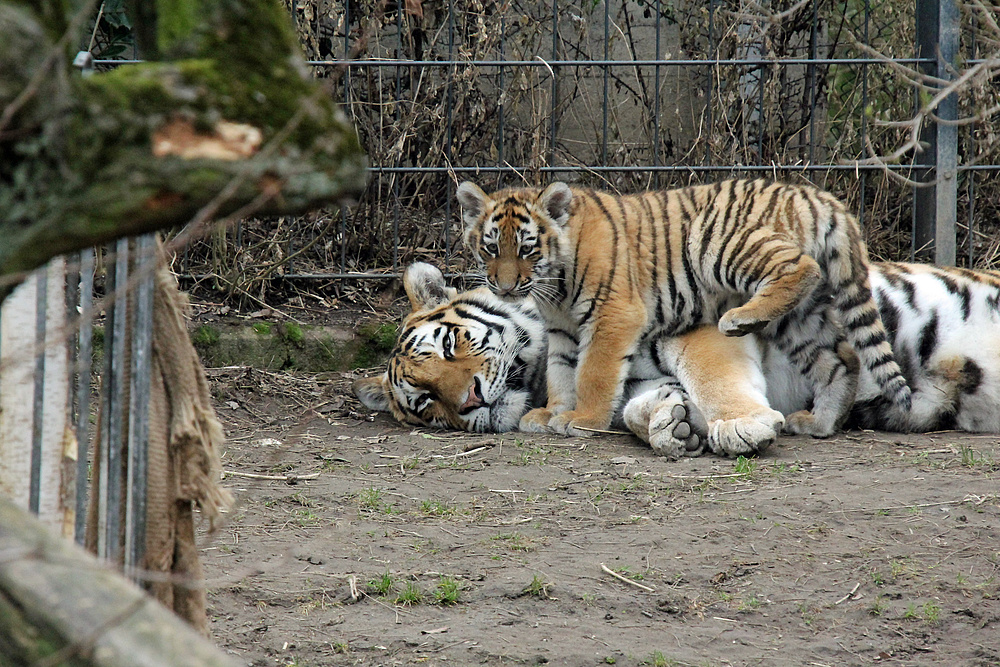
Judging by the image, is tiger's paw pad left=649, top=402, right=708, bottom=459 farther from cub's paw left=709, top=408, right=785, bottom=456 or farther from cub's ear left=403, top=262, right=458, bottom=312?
cub's ear left=403, top=262, right=458, bottom=312

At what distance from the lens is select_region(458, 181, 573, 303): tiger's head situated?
15.9 ft

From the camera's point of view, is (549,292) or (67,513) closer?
(67,513)

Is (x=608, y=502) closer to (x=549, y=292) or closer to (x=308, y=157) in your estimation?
(x=549, y=292)

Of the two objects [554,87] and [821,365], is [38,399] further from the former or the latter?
[554,87]

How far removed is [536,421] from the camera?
5.00m

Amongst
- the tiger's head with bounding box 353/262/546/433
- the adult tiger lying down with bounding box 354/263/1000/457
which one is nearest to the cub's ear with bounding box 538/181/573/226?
the adult tiger lying down with bounding box 354/263/1000/457

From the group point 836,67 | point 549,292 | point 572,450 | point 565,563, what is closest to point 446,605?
point 565,563

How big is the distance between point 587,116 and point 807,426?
10.8 feet

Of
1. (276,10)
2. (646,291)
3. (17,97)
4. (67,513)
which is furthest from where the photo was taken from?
(646,291)

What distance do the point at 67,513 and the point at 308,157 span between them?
1.03 m

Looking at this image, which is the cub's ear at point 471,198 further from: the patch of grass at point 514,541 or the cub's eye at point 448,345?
the patch of grass at point 514,541

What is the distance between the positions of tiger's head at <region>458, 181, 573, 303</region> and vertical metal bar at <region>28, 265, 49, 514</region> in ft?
10.1

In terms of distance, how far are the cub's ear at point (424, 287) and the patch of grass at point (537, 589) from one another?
2.89 m

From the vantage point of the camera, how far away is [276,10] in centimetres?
150
